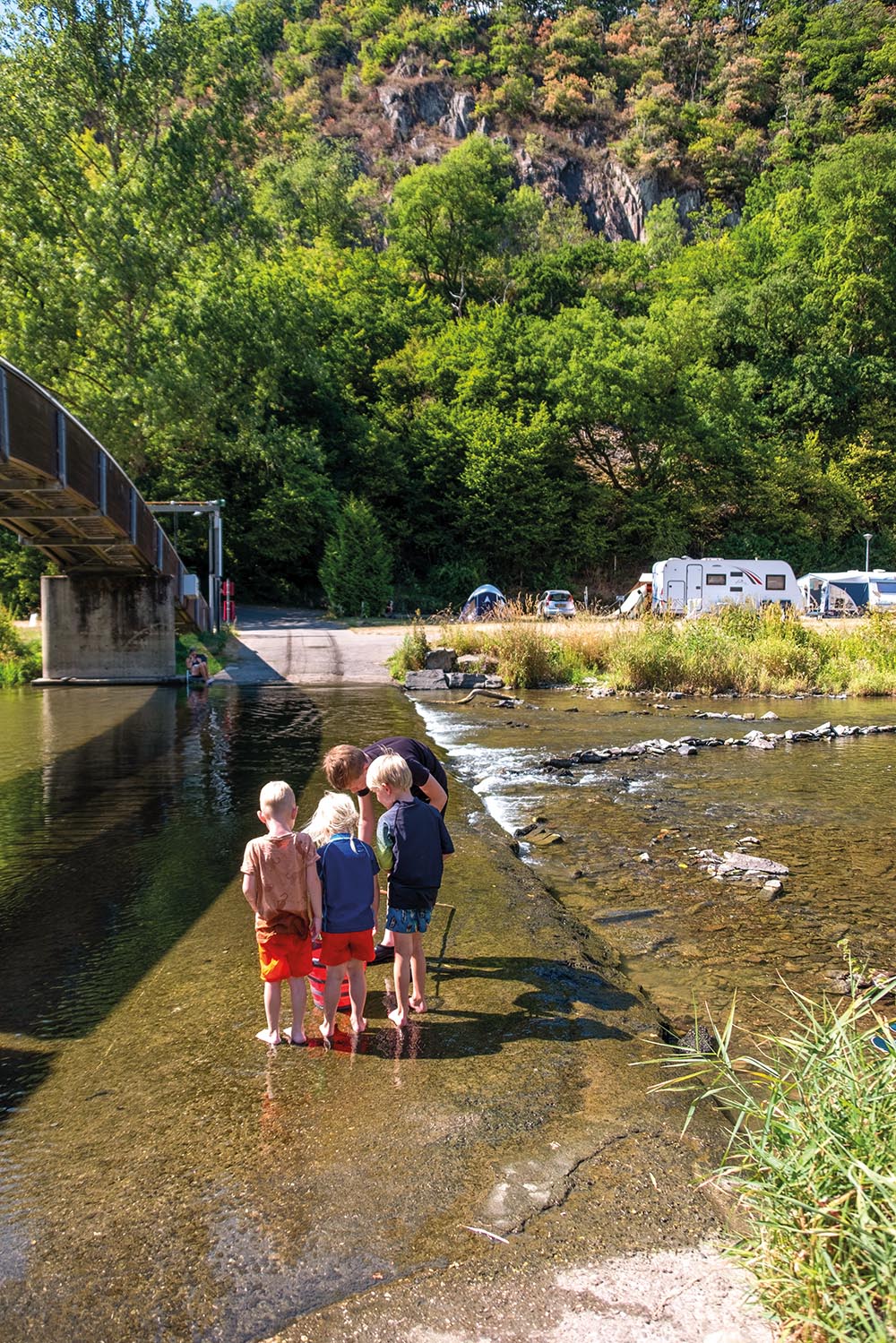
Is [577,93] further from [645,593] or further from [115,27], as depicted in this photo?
[645,593]

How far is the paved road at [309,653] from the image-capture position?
21.2 metres

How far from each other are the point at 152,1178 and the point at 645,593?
115ft

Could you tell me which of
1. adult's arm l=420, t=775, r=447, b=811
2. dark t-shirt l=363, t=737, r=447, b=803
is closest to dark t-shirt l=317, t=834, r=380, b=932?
dark t-shirt l=363, t=737, r=447, b=803

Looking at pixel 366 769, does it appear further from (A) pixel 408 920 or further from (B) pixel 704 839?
(B) pixel 704 839

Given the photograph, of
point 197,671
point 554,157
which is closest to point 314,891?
point 197,671

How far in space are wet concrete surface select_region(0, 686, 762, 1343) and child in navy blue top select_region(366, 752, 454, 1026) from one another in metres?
0.36

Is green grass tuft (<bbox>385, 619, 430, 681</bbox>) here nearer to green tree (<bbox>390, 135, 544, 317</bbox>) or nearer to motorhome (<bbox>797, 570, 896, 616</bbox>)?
motorhome (<bbox>797, 570, 896, 616</bbox>)

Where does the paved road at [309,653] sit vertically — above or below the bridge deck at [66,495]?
below

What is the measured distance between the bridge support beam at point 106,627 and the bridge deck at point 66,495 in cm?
41

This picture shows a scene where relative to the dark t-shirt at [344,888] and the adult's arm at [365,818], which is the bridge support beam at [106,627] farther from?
the dark t-shirt at [344,888]

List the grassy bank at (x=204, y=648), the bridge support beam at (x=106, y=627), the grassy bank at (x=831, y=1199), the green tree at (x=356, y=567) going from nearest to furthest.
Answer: the grassy bank at (x=831, y=1199) → the bridge support beam at (x=106, y=627) → the grassy bank at (x=204, y=648) → the green tree at (x=356, y=567)

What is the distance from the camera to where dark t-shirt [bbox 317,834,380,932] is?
13.9ft

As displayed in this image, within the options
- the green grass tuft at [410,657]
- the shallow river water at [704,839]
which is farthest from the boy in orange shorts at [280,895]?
the green grass tuft at [410,657]

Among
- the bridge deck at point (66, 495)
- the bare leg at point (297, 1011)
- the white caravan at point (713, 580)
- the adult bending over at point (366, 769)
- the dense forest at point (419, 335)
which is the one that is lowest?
the bare leg at point (297, 1011)
